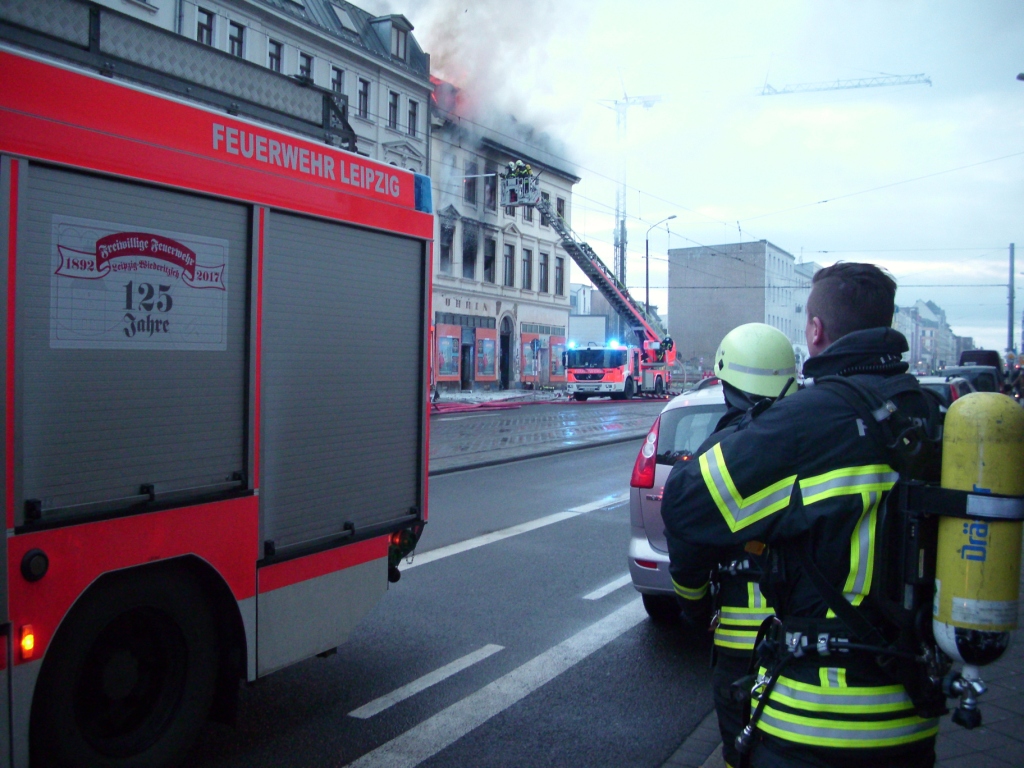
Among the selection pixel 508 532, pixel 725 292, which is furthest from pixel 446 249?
pixel 725 292

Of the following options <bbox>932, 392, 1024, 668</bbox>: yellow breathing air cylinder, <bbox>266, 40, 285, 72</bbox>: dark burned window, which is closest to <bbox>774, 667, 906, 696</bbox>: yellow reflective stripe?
<bbox>932, 392, 1024, 668</bbox>: yellow breathing air cylinder

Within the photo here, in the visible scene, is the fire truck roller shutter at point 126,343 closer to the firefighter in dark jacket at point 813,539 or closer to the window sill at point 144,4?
the firefighter in dark jacket at point 813,539

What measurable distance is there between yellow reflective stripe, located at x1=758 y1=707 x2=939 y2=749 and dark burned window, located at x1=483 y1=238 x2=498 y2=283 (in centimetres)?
4237

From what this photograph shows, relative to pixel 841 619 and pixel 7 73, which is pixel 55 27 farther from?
pixel 841 619

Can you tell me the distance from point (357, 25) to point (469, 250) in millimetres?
11696

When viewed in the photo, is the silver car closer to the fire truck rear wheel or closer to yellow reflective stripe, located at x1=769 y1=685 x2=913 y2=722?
the fire truck rear wheel

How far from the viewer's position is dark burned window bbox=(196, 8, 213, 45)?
27250 millimetres

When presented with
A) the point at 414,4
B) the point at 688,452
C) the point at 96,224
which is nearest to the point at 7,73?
the point at 96,224

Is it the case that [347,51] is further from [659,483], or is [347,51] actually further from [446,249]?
[659,483]

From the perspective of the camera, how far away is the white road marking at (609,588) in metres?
6.47

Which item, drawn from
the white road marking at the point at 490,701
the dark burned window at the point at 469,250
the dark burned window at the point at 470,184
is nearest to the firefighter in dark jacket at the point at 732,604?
the white road marking at the point at 490,701

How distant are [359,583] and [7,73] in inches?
108

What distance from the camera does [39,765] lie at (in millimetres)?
2979

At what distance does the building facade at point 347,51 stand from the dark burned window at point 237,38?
0.03 m
